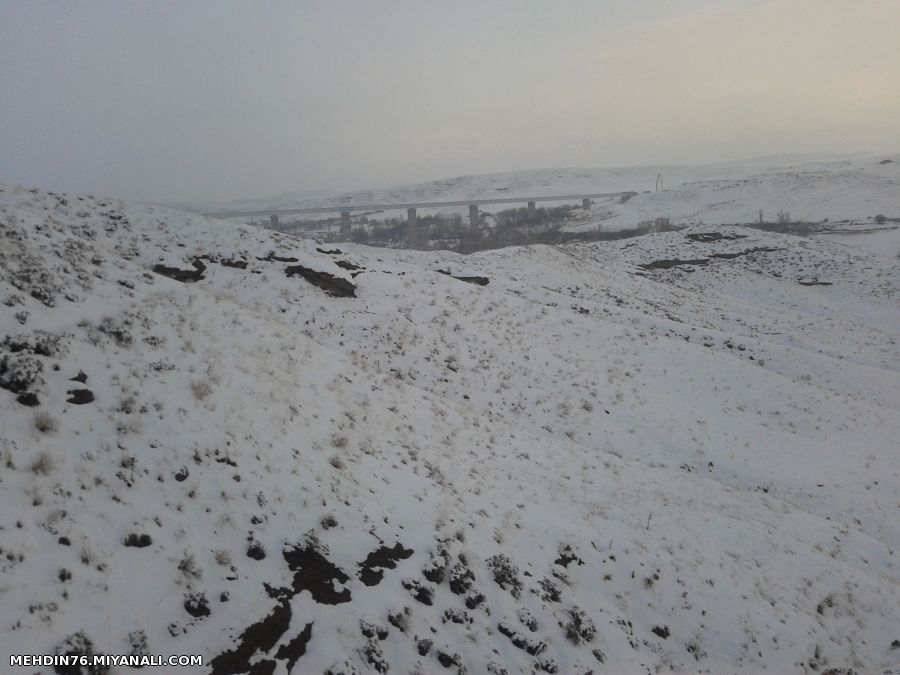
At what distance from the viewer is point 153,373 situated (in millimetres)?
8047

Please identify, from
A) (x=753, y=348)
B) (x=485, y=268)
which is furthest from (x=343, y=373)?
(x=485, y=268)

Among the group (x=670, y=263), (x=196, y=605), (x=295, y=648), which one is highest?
(x=196, y=605)

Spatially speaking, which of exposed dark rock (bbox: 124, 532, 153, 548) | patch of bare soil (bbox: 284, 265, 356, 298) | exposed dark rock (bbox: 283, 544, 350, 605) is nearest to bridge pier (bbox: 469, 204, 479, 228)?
patch of bare soil (bbox: 284, 265, 356, 298)

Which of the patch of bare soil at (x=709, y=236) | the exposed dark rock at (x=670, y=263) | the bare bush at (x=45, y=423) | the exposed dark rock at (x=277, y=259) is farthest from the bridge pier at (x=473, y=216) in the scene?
the bare bush at (x=45, y=423)

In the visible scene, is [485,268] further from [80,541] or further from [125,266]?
[80,541]

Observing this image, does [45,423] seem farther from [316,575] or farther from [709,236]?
[709,236]

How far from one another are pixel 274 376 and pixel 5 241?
6.76 metres

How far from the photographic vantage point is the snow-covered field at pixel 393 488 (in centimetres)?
511

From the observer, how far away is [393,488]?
8125mm

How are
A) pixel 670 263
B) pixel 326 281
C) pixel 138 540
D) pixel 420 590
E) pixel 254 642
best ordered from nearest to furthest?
pixel 254 642
pixel 138 540
pixel 420 590
pixel 326 281
pixel 670 263

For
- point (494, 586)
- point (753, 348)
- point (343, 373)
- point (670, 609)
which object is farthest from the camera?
point (753, 348)

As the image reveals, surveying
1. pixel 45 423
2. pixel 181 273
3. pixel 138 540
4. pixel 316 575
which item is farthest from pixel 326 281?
pixel 138 540

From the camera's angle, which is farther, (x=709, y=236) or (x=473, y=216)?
(x=473, y=216)

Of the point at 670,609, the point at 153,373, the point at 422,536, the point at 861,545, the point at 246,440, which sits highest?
the point at 153,373
